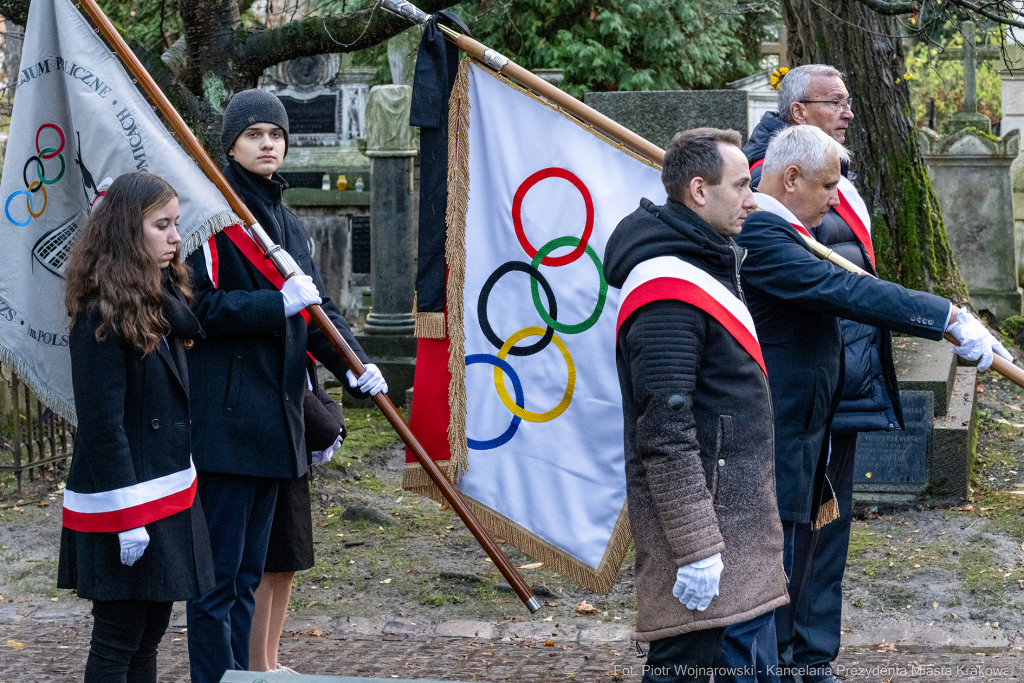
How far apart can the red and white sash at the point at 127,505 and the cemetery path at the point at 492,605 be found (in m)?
1.49

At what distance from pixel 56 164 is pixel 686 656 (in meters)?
2.69

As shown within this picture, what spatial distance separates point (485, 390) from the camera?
4328mm

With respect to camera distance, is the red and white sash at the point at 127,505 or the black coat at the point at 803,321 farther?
the black coat at the point at 803,321

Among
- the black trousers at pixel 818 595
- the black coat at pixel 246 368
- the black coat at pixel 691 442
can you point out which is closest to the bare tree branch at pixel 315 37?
the black coat at pixel 246 368

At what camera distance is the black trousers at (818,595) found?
3.98 m

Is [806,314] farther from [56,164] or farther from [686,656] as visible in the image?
[56,164]

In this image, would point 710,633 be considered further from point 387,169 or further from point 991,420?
point 387,169

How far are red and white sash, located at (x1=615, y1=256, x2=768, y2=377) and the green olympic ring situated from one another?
3.59ft

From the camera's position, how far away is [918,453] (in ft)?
21.4

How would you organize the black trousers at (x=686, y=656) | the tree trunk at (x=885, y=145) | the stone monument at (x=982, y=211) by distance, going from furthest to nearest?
1. the stone monument at (x=982, y=211)
2. the tree trunk at (x=885, y=145)
3. the black trousers at (x=686, y=656)

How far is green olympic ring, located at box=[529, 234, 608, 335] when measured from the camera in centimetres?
417

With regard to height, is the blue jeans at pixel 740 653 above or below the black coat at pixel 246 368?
below

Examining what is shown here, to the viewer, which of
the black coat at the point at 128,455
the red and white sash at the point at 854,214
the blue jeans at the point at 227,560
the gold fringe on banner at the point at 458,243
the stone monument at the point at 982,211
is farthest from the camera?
the stone monument at the point at 982,211

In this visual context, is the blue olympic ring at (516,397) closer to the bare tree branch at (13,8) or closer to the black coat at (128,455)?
the black coat at (128,455)
